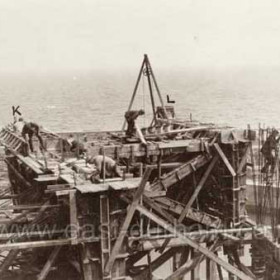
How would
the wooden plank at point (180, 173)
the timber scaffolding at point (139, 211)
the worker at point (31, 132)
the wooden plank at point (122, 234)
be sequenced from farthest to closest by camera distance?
the worker at point (31, 132) → the wooden plank at point (180, 173) → the timber scaffolding at point (139, 211) → the wooden plank at point (122, 234)

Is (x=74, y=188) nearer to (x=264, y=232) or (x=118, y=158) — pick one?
(x=118, y=158)

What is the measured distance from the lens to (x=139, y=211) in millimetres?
14344

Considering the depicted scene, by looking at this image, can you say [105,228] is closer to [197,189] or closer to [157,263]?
[197,189]

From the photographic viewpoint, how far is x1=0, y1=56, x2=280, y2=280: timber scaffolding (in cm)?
1403

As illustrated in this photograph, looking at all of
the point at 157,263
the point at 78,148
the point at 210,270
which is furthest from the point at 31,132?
the point at 210,270

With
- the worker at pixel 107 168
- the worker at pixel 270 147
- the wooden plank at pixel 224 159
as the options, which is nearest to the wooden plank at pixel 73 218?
the worker at pixel 107 168

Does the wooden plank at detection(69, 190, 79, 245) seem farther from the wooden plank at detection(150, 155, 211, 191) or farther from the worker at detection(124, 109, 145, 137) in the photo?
the worker at detection(124, 109, 145, 137)

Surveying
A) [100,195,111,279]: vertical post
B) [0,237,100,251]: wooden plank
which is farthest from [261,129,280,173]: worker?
[0,237,100,251]: wooden plank

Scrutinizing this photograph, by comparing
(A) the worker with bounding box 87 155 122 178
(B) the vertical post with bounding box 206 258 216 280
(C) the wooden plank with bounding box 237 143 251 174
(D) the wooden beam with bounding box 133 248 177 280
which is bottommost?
(B) the vertical post with bounding box 206 258 216 280

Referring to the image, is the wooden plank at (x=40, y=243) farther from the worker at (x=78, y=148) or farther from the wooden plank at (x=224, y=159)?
the wooden plank at (x=224, y=159)

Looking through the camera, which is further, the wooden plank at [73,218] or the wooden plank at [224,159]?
the wooden plank at [224,159]

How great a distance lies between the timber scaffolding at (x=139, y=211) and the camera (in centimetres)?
1403

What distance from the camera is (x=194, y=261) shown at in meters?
16.4

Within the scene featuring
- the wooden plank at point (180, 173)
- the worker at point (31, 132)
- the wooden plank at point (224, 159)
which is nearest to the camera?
the wooden plank at point (180, 173)
